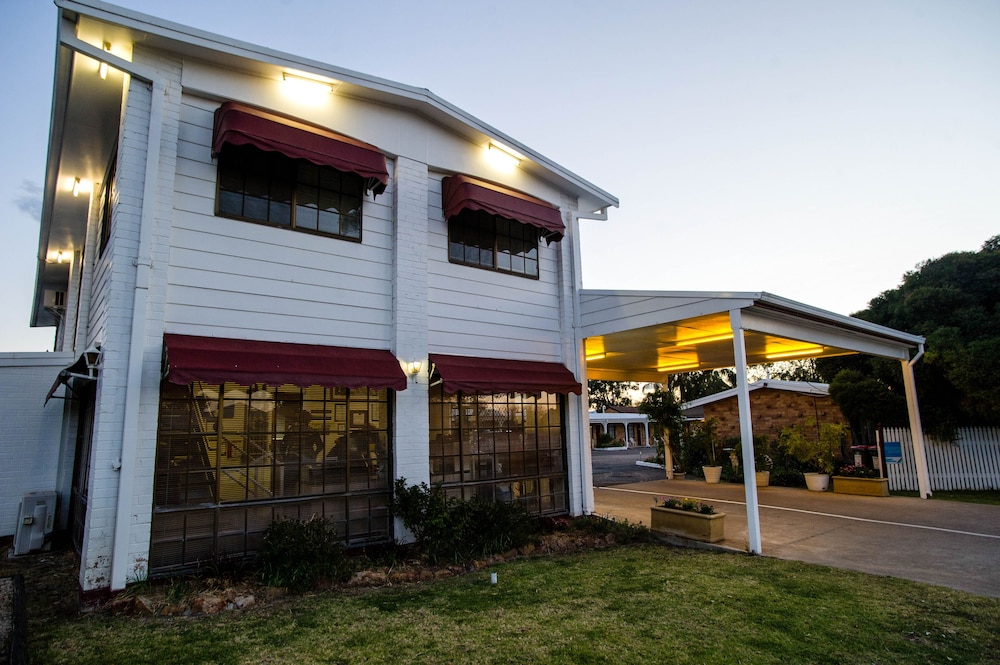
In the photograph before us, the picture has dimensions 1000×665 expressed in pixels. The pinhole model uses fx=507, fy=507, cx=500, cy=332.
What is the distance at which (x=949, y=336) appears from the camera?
12.8m

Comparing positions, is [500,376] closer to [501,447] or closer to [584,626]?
[501,447]

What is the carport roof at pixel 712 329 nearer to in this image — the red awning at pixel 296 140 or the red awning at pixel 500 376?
the red awning at pixel 500 376

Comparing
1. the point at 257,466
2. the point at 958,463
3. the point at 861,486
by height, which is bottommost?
the point at 861,486

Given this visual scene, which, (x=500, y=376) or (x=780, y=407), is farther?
(x=780, y=407)

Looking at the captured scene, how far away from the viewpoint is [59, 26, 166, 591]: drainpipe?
211 inches

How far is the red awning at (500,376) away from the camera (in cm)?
763

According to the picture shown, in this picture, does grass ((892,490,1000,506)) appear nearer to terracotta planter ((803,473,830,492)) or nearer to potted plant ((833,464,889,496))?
potted plant ((833,464,889,496))

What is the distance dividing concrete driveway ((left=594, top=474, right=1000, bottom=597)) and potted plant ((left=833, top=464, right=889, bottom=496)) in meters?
0.39

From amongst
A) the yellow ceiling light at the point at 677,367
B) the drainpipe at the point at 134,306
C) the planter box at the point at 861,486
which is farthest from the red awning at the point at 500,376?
the planter box at the point at 861,486

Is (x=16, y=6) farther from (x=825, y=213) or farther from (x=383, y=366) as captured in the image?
(x=825, y=213)

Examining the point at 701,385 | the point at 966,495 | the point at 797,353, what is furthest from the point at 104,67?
the point at 701,385

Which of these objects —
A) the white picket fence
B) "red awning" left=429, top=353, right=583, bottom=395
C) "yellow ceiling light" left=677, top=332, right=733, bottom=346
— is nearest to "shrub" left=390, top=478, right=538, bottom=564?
"red awning" left=429, top=353, right=583, bottom=395

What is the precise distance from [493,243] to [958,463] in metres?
13.0

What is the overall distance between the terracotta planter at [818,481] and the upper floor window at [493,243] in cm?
949
